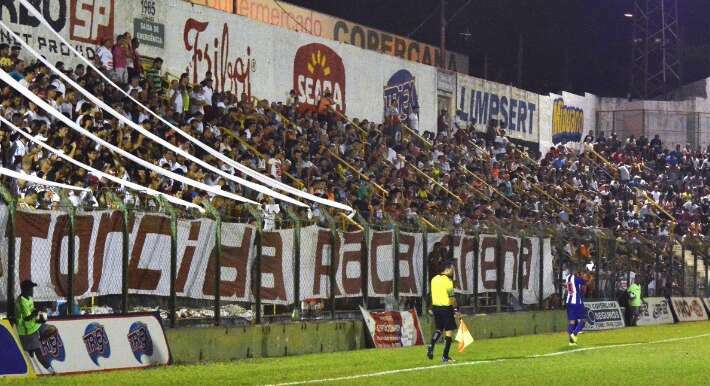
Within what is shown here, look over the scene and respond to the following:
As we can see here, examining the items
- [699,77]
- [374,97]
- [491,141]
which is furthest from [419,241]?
[699,77]

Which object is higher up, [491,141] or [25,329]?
[491,141]

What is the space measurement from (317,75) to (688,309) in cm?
1457

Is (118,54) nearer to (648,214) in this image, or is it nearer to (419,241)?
(419,241)

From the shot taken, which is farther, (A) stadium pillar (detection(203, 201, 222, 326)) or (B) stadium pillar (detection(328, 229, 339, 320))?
(B) stadium pillar (detection(328, 229, 339, 320))

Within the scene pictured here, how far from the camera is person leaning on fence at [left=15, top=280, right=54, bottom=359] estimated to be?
19641 millimetres

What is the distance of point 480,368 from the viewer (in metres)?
22.4

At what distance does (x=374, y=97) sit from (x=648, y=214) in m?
14.4

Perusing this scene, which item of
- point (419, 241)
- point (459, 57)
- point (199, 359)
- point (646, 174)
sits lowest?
point (199, 359)

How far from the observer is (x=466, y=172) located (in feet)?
151

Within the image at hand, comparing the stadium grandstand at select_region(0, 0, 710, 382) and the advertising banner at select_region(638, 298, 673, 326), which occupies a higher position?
the stadium grandstand at select_region(0, 0, 710, 382)

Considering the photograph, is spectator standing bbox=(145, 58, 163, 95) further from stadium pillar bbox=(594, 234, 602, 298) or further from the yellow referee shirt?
stadium pillar bbox=(594, 234, 602, 298)

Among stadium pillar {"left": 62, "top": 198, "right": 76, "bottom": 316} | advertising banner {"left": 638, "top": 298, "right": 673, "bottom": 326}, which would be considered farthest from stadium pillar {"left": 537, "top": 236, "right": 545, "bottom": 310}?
stadium pillar {"left": 62, "top": 198, "right": 76, "bottom": 316}

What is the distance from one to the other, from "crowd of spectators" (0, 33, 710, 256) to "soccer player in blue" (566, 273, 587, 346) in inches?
114

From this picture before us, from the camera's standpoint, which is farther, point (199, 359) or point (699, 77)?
point (699, 77)
